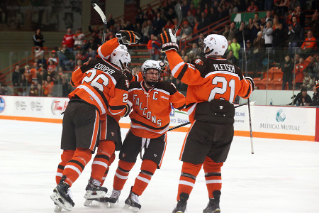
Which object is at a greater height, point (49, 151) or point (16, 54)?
point (16, 54)

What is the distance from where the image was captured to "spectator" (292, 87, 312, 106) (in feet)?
30.6

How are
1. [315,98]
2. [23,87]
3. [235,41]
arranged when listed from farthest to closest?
[23,87], [235,41], [315,98]

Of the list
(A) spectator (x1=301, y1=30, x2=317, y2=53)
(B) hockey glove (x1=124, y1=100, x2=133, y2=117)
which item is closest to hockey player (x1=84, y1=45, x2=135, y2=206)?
(B) hockey glove (x1=124, y1=100, x2=133, y2=117)

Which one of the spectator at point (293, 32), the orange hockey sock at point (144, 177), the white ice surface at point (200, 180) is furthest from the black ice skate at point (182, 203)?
the spectator at point (293, 32)

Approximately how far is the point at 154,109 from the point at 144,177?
564 mm

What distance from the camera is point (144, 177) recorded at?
12.4ft

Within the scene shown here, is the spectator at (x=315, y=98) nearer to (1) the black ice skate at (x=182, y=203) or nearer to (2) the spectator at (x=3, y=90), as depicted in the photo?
(1) the black ice skate at (x=182, y=203)

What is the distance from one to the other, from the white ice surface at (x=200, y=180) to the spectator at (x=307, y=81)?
4.72ft

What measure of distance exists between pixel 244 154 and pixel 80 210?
4.03 m

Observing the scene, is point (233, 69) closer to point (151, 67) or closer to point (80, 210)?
point (151, 67)

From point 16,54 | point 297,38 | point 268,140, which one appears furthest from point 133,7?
point 268,140

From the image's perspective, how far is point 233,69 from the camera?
3553 mm

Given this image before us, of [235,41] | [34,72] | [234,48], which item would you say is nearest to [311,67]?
[234,48]

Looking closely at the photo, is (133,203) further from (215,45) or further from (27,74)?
(27,74)
